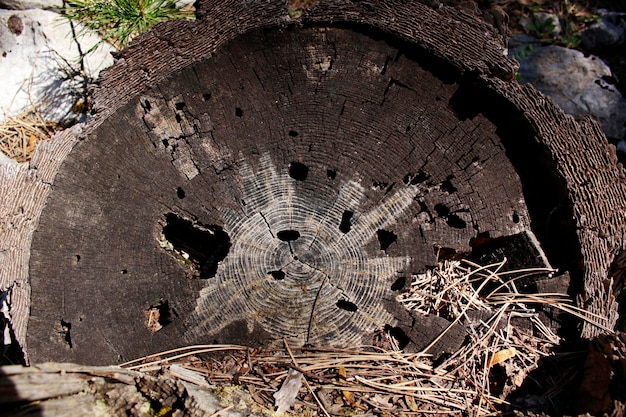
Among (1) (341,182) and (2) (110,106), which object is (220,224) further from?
(2) (110,106)

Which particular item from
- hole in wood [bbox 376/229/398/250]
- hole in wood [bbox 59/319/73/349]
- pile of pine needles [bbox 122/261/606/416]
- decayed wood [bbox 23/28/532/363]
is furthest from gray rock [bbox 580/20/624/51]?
hole in wood [bbox 59/319/73/349]

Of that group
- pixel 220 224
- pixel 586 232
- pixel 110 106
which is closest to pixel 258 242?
pixel 220 224

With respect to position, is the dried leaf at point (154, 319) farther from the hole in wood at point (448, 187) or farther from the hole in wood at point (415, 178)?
the hole in wood at point (448, 187)

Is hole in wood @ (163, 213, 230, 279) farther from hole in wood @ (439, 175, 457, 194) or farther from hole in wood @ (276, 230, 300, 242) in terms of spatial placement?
hole in wood @ (439, 175, 457, 194)

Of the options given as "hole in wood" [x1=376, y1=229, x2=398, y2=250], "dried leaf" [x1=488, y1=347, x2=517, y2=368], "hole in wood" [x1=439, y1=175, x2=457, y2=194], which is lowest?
"dried leaf" [x1=488, y1=347, x2=517, y2=368]

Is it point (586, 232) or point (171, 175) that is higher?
point (171, 175)

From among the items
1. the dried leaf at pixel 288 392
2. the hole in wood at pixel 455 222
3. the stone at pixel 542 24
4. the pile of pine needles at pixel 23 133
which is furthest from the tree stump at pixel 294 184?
the stone at pixel 542 24

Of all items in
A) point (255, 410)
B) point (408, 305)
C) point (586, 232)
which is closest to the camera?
point (255, 410)

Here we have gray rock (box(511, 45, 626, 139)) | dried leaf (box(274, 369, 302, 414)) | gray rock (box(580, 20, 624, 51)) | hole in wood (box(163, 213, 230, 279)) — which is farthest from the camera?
gray rock (box(580, 20, 624, 51))
